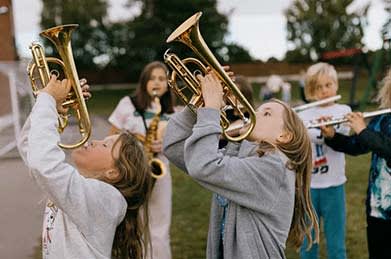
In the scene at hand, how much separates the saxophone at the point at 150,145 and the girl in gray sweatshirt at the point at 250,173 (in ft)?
6.00

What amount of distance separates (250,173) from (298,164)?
378 millimetres

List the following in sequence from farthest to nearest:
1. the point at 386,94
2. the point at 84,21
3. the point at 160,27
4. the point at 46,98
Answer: the point at 84,21
the point at 160,27
the point at 386,94
the point at 46,98

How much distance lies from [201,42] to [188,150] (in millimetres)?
416

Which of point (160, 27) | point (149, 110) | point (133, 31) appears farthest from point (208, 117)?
point (133, 31)

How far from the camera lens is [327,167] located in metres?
4.21

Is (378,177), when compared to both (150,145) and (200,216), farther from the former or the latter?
(200,216)

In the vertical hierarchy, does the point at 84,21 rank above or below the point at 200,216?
above

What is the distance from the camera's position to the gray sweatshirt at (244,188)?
7.28 ft

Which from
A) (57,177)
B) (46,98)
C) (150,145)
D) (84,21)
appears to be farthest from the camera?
(84,21)

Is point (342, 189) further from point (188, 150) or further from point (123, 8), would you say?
point (123, 8)

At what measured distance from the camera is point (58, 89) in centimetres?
232

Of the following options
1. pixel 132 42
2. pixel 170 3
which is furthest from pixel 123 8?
pixel 170 3

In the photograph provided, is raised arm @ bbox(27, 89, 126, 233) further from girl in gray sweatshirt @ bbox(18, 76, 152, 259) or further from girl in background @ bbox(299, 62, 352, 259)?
girl in background @ bbox(299, 62, 352, 259)

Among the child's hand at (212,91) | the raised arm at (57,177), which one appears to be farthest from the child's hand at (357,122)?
the raised arm at (57,177)
